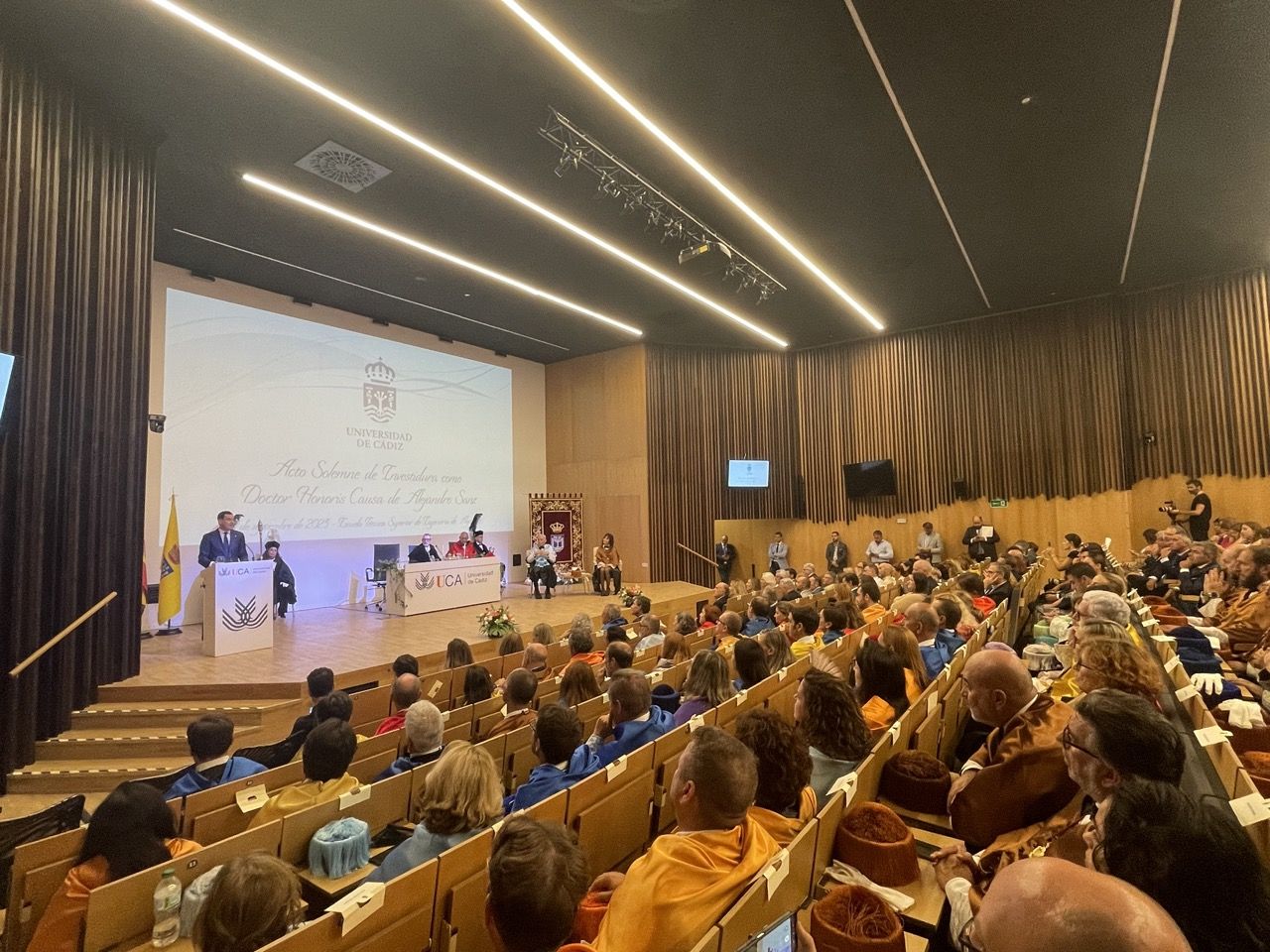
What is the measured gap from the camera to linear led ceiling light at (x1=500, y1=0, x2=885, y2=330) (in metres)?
4.68

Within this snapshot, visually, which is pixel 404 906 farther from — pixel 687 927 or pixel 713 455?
pixel 713 455

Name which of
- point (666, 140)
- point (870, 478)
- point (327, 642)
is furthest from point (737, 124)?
point (870, 478)

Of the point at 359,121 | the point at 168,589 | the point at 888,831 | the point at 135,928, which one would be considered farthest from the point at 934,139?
the point at 168,589

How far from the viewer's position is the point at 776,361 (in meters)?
13.3

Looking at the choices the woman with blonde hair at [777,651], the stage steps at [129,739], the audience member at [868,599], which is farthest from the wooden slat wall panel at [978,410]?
the woman with blonde hair at [777,651]

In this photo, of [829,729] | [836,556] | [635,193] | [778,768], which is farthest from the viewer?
[836,556]

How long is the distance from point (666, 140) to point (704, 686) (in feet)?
16.4

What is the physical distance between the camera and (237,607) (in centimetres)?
661

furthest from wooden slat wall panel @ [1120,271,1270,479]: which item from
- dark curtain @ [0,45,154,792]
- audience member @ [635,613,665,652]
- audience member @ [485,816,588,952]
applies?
dark curtain @ [0,45,154,792]

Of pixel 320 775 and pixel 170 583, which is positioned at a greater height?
pixel 170 583

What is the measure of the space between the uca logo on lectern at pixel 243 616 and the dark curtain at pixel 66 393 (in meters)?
0.83

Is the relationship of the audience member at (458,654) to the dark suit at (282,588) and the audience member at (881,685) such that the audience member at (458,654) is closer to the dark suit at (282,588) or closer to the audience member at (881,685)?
the audience member at (881,685)

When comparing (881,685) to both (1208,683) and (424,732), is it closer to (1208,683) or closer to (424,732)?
(1208,683)

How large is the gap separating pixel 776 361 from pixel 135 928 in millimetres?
12792
